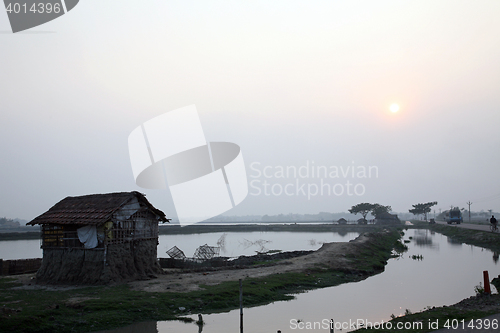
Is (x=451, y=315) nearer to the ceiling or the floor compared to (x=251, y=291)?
nearer to the ceiling

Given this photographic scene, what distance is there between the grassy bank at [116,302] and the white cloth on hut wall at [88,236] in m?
3.05

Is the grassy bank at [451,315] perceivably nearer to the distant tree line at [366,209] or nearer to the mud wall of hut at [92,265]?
the mud wall of hut at [92,265]

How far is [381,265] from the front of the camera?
1308 inches

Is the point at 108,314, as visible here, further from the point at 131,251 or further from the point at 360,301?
the point at 360,301

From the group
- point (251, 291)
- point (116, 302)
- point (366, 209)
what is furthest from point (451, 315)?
point (366, 209)

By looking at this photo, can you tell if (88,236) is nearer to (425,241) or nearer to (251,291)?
(251,291)

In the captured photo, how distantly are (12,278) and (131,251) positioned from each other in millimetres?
9067

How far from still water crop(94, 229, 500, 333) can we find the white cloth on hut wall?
30.1ft

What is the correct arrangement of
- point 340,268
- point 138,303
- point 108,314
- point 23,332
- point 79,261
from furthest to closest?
point 340,268 < point 79,261 < point 138,303 < point 108,314 < point 23,332

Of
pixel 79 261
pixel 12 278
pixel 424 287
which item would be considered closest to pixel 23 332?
pixel 79 261

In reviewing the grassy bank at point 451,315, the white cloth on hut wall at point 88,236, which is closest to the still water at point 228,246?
the white cloth on hut wall at point 88,236

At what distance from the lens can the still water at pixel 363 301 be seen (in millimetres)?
16500

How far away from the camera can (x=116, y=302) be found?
58.9ft

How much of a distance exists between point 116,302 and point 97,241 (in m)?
6.60
